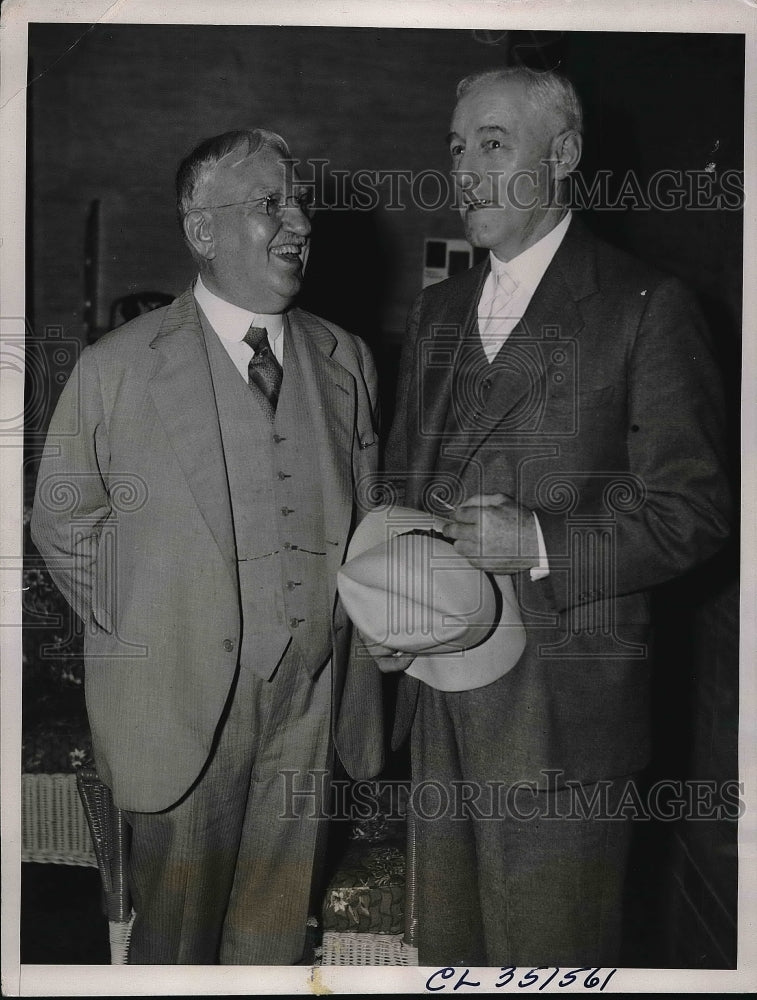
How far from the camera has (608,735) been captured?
200cm

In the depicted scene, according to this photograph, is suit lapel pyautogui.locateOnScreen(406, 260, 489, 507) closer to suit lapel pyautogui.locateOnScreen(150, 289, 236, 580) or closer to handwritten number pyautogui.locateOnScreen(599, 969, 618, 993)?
suit lapel pyautogui.locateOnScreen(150, 289, 236, 580)

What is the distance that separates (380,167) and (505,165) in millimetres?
343

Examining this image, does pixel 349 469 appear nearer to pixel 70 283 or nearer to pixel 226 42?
pixel 70 283

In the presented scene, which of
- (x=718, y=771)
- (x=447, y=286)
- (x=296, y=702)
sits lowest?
(x=718, y=771)

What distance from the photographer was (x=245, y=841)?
209cm

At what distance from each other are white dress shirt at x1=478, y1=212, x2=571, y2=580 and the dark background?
0.65 ft

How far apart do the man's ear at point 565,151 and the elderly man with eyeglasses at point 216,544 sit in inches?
18.6

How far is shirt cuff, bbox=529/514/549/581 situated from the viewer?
6.42ft

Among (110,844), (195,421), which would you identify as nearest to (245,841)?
(110,844)

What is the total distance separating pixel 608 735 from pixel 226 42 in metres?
1.53

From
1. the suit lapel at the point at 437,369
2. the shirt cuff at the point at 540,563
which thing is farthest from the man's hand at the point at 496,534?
the suit lapel at the point at 437,369

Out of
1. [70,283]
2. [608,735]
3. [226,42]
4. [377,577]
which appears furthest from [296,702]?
[226,42]
